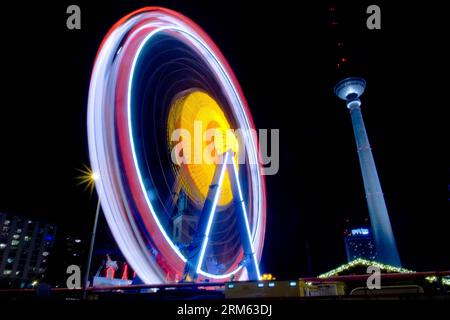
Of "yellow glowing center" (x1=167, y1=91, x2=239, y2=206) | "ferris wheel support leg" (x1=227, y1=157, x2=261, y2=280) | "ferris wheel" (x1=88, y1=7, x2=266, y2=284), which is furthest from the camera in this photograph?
"yellow glowing center" (x1=167, y1=91, x2=239, y2=206)

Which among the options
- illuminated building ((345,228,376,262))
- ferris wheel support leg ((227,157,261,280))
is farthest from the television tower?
illuminated building ((345,228,376,262))

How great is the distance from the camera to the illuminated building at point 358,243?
102 m

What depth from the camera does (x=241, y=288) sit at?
5.24m

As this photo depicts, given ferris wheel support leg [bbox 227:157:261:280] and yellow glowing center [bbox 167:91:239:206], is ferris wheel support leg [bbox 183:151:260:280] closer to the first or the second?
ferris wheel support leg [bbox 227:157:261:280]

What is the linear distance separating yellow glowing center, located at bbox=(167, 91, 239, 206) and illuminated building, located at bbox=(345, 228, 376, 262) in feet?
313

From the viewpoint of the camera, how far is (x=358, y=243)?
104000 millimetres

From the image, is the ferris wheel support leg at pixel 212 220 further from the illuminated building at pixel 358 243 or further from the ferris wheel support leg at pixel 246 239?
the illuminated building at pixel 358 243

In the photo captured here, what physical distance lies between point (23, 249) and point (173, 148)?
205ft

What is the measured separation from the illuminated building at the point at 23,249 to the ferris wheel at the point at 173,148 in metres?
54.4

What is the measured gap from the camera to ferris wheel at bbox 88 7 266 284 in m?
10.1

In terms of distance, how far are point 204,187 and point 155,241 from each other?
261 inches

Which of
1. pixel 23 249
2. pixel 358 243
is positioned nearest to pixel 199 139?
pixel 23 249

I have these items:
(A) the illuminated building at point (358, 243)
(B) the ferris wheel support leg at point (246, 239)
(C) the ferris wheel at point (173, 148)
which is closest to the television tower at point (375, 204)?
(C) the ferris wheel at point (173, 148)
